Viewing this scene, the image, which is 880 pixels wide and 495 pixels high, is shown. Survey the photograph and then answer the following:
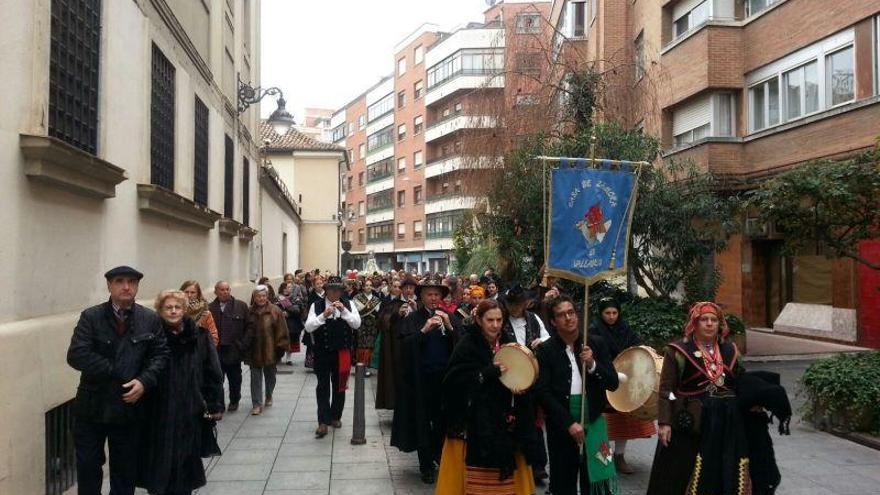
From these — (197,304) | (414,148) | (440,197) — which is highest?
(414,148)

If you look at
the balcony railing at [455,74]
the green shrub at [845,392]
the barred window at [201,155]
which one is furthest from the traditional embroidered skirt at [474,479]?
the balcony railing at [455,74]

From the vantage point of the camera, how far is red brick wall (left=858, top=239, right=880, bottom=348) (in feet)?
49.6

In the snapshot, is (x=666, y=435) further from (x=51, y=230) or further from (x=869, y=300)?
(x=869, y=300)

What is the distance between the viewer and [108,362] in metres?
5.04

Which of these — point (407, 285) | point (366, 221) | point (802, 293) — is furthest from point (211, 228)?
point (366, 221)

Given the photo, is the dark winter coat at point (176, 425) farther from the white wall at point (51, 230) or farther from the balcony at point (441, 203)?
the balcony at point (441, 203)

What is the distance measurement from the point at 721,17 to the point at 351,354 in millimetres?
14067

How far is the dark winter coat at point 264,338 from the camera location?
10.1m

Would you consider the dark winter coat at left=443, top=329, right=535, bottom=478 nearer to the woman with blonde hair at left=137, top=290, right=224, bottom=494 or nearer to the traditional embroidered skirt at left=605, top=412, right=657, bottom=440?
the woman with blonde hair at left=137, top=290, right=224, bottom=494

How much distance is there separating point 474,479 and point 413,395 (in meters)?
2.05

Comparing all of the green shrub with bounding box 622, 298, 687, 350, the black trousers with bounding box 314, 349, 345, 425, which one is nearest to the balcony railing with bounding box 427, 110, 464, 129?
the green shrub with bounding box 622, 298, 687, 350

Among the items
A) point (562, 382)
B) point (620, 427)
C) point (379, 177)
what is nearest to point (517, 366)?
point (562, 382)

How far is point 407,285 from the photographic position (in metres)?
9.42

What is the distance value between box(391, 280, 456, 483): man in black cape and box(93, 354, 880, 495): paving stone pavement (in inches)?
13.0
